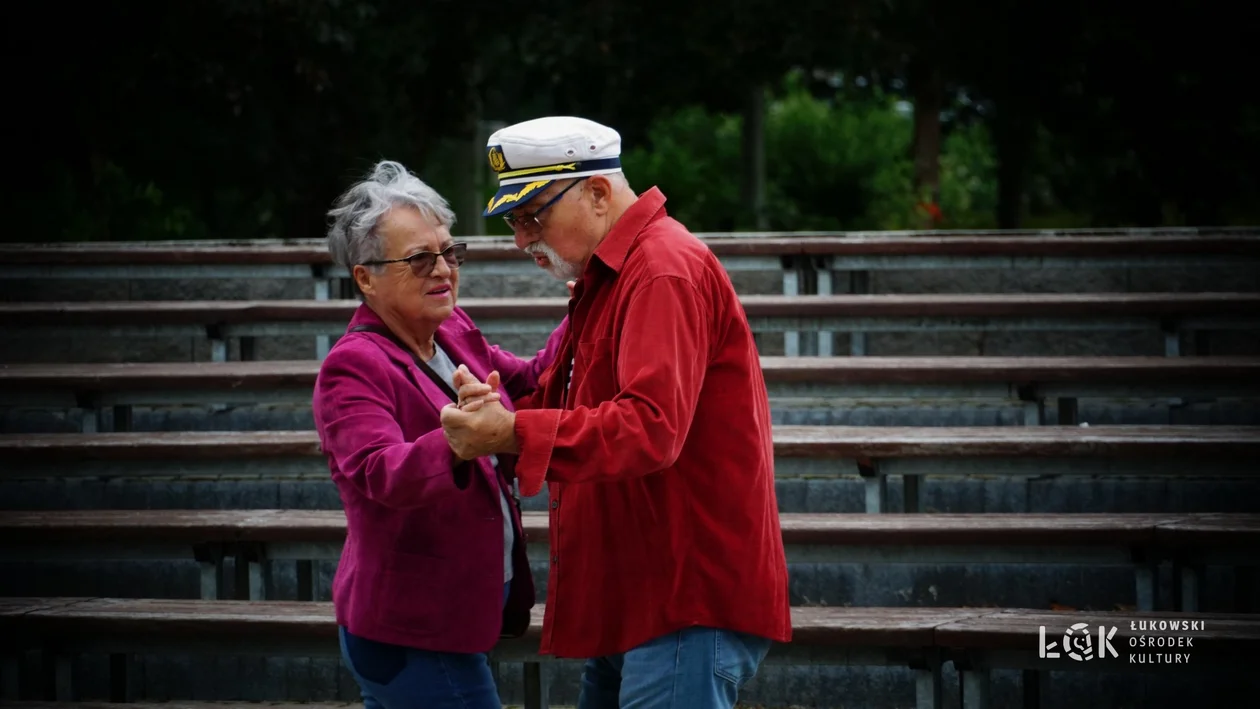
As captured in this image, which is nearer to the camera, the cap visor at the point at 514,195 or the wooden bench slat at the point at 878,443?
the cap visor at the point at 514,195

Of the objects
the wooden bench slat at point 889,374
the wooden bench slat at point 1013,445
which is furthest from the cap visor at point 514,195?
the wooden bench slat at point 889,374

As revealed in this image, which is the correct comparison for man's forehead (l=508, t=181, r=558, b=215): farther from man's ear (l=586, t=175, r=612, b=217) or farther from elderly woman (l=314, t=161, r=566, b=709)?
elderly woman (l=314, t=161, r=566, b=709)

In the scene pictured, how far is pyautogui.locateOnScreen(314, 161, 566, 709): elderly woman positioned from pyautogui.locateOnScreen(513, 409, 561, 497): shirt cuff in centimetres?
17

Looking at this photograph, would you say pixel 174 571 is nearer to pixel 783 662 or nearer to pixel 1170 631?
pixel 783 662

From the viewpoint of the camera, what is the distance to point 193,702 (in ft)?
16.6

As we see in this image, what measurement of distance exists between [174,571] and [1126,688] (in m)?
3.59

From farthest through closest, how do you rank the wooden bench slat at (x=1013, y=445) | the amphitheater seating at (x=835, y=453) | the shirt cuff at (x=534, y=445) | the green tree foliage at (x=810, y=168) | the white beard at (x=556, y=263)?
the green tree foliage at (x=810, y=168) → the wooden bench slat at (x=1013, y=445) → the amphitheater seating at (x=835, y=453) → the white beard at (x=556, y=263) → the shirt cuff at (x=534, y=445)

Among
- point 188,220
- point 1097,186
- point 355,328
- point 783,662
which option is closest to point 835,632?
point 783,662

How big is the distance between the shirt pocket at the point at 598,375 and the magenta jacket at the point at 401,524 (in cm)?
28

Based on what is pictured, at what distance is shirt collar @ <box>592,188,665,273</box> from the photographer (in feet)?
9.41

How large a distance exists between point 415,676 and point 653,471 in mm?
727

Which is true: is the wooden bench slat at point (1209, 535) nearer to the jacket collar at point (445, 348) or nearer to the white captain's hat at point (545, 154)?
the jacket collar at point (445, 348)

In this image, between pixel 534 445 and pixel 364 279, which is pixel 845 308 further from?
pixel 534 445

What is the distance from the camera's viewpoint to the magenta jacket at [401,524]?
2887 mm
